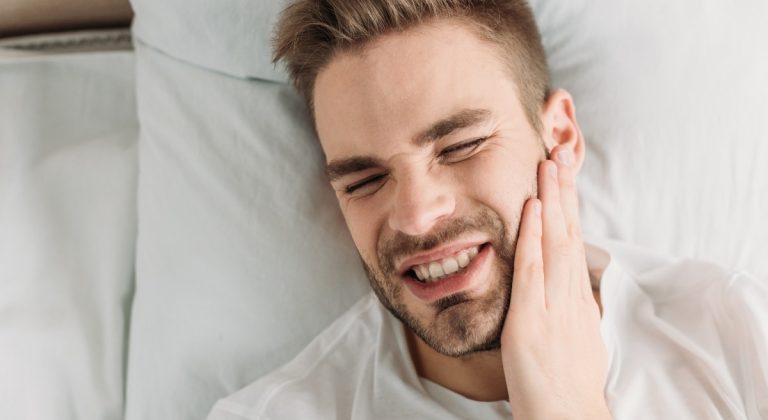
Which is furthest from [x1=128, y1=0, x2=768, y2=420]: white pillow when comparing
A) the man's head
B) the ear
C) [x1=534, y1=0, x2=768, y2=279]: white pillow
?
the man's head

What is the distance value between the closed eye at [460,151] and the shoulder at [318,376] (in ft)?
1.32

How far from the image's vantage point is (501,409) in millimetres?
1340

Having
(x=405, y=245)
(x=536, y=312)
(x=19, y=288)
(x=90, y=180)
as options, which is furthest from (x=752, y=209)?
(x=19, y=288)

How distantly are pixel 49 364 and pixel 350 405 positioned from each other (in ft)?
1.93

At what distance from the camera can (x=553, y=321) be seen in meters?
1.29

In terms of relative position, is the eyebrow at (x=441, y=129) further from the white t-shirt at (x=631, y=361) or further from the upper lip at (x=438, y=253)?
the white t-shirt at (x=631, y=361)

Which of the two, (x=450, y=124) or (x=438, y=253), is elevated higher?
(x=450, y=124)

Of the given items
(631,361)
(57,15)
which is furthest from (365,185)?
(57,15)

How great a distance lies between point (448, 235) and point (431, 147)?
143 mm

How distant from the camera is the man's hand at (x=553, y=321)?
1230mm

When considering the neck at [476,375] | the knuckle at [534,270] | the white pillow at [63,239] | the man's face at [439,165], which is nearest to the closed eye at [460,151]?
the man's face at [439,165]

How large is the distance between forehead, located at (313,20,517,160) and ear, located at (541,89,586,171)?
0.46 feet

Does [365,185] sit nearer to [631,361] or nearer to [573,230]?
[573,230]

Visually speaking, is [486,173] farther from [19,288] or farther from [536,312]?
[19,288]
